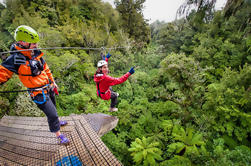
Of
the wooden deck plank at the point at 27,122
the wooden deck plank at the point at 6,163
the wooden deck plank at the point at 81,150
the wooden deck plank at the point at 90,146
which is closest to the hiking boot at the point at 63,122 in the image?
the wooden deck plank at the point at 27,122

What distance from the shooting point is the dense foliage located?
3926mm

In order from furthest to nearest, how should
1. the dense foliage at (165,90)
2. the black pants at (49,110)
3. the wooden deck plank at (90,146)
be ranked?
the dense foliage at (165,90), the wooden deck plank at (90,146), the black pants at (49,110)

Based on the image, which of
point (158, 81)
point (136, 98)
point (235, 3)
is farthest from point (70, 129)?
point (235, 3)

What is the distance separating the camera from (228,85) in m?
4.80

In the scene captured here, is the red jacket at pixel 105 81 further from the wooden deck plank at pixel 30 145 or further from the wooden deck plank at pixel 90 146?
the wooden deck plank at pixel 30 145

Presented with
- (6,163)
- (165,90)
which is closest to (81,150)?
(6,163)

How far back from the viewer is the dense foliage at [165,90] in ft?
12.9

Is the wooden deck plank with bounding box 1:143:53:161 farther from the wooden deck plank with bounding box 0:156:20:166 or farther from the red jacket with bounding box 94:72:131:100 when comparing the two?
the red jacket with bounding box 94:72:131:100

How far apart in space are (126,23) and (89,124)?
1459 centimetres

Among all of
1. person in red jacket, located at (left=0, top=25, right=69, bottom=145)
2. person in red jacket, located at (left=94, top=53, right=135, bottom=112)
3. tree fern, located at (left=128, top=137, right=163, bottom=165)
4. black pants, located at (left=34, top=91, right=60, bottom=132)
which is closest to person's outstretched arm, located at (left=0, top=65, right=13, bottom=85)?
person in red jacket, located at (left=0, top=25, right=69, bottom=145)

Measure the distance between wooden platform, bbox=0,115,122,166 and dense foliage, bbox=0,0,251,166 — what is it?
1193mm

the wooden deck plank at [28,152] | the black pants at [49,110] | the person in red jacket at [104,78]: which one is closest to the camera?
the black pants at [49,110]

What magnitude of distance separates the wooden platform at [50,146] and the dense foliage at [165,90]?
1.19 meters

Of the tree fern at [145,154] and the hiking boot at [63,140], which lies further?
the tree fern at [145,154]
